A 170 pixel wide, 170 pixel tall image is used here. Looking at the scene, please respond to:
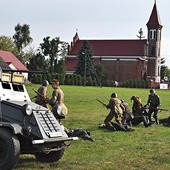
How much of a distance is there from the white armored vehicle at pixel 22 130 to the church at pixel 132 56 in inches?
4409

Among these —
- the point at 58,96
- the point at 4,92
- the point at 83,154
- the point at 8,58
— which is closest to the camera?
the point at 4,92

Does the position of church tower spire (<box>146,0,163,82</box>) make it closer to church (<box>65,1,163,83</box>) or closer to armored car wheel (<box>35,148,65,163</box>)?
church (<box>65,1,163,83</box>)

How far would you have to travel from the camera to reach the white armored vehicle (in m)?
9.18

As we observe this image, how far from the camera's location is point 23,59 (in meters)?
112

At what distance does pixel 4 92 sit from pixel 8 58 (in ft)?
256

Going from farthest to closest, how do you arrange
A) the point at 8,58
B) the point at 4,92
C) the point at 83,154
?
1. the point at 8,58
2. the point at 83,154
3. the point at 4,92

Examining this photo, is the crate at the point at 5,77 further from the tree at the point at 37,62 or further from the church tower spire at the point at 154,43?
the church tower spire at the point at 154,43

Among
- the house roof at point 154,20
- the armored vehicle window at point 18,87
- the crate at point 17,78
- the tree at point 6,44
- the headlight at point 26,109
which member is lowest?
the headlight at point 26,109

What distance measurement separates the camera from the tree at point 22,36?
119938mm

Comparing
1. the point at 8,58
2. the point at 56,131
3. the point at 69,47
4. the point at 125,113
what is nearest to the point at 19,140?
the point at 56,131

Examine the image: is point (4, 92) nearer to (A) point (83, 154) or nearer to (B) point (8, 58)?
(A) point (83, 154)

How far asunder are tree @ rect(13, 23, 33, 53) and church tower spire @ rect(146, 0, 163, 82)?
31586 mm

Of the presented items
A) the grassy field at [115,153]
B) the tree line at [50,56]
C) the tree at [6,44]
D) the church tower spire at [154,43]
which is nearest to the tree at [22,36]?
the tree line at [50,56]

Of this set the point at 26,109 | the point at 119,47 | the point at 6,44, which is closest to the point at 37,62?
the point at 6,44
